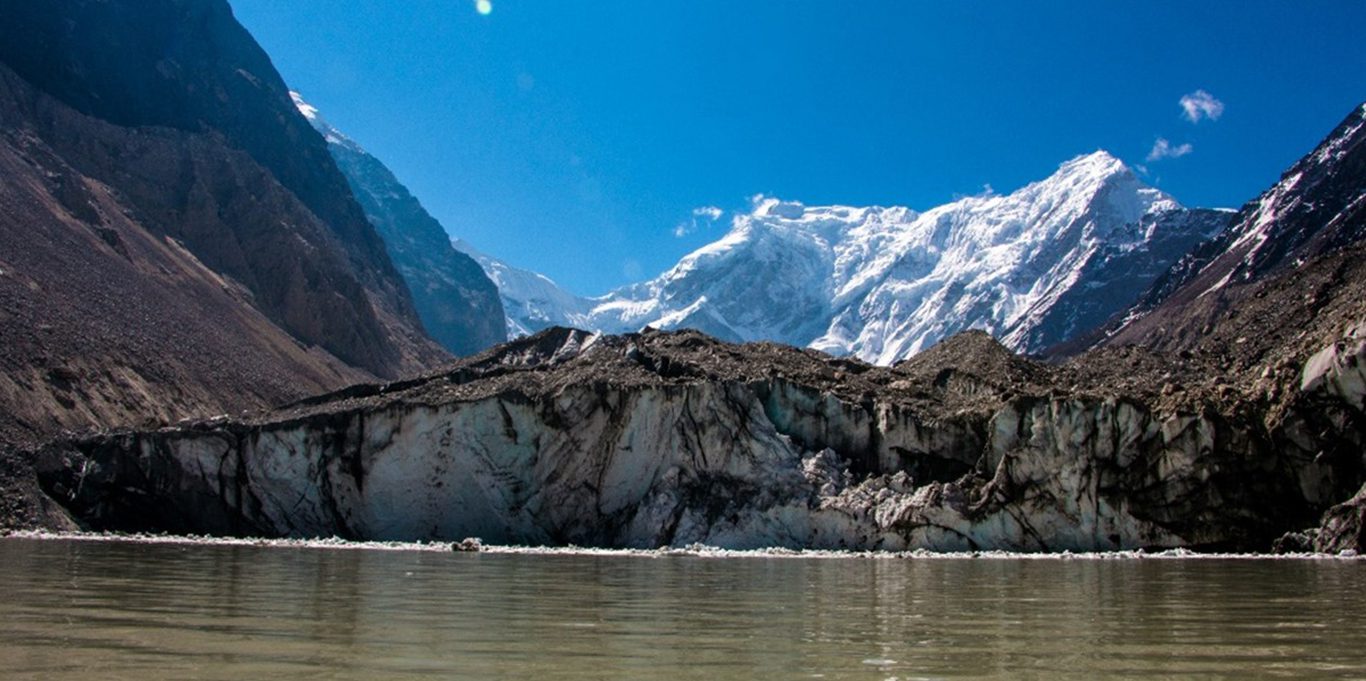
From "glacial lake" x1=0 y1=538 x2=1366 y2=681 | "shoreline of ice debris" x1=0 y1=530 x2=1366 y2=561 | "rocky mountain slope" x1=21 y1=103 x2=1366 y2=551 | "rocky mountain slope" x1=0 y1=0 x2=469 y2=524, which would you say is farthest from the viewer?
"rocky mountain slope" x1=0 y1=0 x2=469 y2=524

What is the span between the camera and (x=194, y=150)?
142000mm

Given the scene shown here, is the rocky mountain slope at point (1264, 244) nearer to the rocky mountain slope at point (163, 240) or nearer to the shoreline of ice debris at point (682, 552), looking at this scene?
the shoreline of ice debris at point (682, 552)

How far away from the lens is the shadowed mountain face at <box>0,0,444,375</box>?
127250 mm

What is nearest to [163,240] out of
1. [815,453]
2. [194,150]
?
[194,150]

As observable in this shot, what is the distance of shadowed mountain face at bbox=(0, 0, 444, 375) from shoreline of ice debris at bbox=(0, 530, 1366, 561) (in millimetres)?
85368

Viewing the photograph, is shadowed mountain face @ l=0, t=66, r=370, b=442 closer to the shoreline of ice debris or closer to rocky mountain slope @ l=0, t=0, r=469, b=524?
rocky mountain slope @ l=0, t=0, r=469, b=524

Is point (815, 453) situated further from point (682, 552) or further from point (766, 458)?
point (682, 552)

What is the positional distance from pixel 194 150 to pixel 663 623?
145 meters

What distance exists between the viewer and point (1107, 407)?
A: 146 feet

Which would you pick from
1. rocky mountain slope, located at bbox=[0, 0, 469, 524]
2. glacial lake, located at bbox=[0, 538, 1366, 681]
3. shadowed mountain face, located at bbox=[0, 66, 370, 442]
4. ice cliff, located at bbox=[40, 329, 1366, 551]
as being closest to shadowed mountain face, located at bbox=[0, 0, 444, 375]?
rocky mountain slope, located at bbox=[0, 0, 469, 524]

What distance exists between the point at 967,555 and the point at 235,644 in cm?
3392

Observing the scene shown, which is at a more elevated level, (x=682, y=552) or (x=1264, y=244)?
(x=1264, y=244)

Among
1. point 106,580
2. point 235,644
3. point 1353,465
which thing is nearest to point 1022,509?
point 1353,465

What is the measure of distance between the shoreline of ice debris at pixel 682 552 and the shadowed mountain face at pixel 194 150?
85368mm
